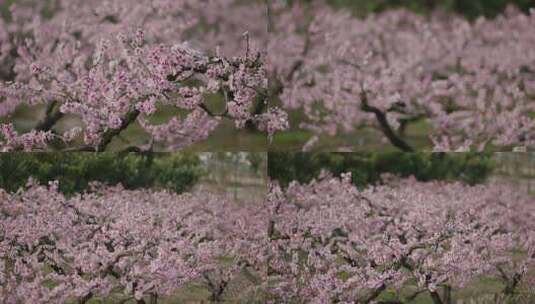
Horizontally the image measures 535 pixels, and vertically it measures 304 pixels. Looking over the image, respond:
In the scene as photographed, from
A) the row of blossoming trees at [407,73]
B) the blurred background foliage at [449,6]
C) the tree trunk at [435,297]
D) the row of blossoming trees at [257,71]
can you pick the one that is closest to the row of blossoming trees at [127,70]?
the row of blossoming trees at [257,71]

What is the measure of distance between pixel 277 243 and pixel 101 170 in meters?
0.81

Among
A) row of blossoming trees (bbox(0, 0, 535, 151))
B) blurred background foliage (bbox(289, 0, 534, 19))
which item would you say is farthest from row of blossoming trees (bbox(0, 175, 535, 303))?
blurred background foliage (bbox(289, 0, 534, 19))

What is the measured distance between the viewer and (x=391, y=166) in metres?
3.26

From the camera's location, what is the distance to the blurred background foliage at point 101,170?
2998 millimetres

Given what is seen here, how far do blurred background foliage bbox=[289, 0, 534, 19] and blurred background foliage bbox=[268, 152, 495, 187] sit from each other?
2.16ft

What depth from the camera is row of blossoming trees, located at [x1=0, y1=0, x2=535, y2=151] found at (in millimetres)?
2996

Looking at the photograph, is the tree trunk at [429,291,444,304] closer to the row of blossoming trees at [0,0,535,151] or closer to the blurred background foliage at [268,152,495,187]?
the blurred background foliage at [268,152,495,187]

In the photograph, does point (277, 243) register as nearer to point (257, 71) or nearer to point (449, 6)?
point (257, 71)

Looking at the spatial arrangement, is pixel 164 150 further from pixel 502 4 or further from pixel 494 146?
pixel 502 4

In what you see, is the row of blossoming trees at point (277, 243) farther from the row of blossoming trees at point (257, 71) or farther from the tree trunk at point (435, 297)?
the row of blossoming trees at point (257, 71)

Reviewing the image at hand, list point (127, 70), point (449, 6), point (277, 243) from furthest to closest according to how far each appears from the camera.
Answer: point (449, 6), point (277, 243), point (127, 70)

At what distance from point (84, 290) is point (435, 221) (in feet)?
5.01

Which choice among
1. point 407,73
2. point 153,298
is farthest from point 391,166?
point 153,298

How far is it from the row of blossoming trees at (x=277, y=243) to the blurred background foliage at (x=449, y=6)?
0.79 m
